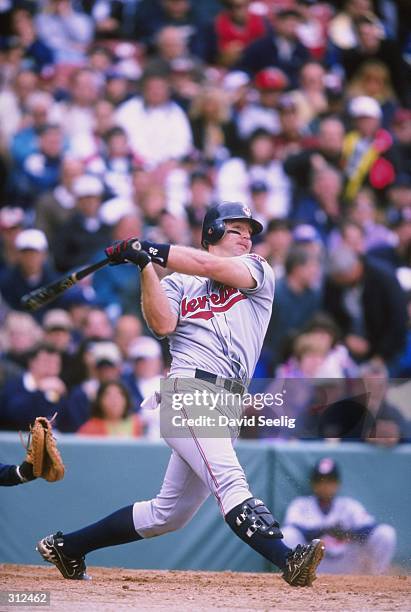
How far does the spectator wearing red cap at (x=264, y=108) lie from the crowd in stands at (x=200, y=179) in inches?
Answer: 0.8

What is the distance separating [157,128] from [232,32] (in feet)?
6.51

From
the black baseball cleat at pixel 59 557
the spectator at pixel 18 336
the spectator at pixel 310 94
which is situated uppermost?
the spectator at pixel 310 94

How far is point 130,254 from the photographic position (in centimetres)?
482

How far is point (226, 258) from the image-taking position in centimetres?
489

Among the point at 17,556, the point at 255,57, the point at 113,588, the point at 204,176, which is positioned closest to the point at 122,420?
the point at 17,556

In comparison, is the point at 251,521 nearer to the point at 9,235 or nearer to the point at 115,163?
the point at 9,235

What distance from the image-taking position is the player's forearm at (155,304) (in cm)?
480

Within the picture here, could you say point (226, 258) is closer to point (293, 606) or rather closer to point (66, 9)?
point (293, 606)

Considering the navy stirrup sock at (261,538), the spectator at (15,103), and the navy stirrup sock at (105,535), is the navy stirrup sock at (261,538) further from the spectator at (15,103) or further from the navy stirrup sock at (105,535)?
the spectator at (15,103)

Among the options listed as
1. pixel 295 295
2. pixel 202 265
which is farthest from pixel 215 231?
pixel 295 295

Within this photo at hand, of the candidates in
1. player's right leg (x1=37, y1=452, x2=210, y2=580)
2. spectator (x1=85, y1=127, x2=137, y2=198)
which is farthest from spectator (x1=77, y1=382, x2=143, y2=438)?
spectator (x1=85, y1=127, x2=137, y2=198)

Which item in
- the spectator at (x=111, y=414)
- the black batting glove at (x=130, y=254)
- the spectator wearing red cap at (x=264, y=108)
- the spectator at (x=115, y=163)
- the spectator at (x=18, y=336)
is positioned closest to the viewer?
the black batting glove at (x=130, y=254)

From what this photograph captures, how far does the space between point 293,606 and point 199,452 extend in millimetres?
740

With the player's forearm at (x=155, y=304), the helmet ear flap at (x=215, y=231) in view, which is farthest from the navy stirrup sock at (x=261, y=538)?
the helmet ear flap at (x=215, y=231)
